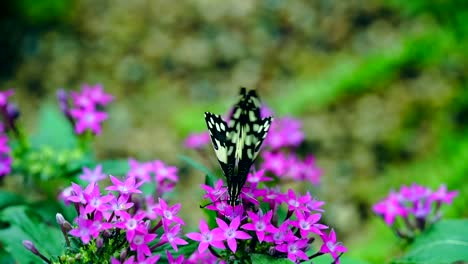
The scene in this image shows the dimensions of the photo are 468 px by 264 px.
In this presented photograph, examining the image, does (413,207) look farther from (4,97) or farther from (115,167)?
(4,97)

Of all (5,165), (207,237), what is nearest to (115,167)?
(5,165)

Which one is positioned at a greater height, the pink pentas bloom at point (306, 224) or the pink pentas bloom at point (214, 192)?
the pink pentas bloom at point (214, 192)

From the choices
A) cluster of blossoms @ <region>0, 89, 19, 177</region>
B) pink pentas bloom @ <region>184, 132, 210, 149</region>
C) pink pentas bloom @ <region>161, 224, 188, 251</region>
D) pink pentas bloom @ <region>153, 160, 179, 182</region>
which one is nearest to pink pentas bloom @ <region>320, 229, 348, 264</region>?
pink pentas bloom @ <region>161, 224, 188, 251</region>

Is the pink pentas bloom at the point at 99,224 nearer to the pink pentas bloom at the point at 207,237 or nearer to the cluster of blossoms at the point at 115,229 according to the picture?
the cluster of blossoms at the point at 115,229

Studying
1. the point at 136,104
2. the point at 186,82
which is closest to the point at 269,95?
the point at 186,82

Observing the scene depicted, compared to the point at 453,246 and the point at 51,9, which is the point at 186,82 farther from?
the point at 453,246

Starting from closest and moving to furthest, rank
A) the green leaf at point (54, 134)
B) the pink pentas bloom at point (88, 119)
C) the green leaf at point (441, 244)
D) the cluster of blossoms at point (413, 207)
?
1. the green leaf at point (441, 244)
2. the cluster of blossoms at point (413, 207)
3. the pink pentas bloom at point (88, 119)
4. the green leaf at point (54, 134)

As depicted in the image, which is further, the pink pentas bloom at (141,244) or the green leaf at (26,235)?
the green leaf at (26,235)

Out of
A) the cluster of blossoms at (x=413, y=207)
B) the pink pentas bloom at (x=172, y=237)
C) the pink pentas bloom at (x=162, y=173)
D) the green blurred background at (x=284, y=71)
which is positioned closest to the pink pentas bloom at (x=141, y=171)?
the pink pentas bloom at (x=162, y=173)
